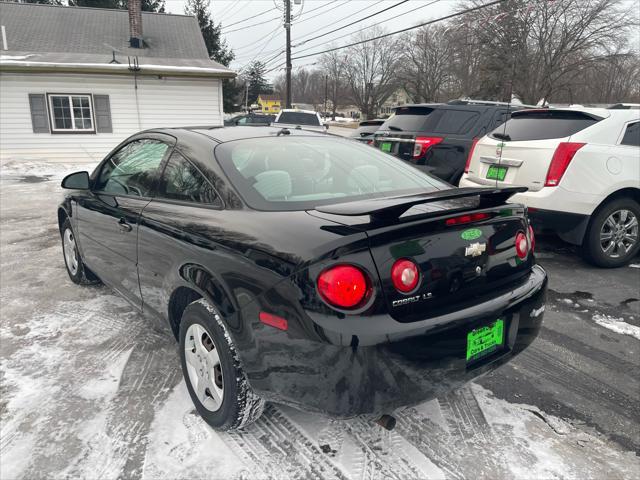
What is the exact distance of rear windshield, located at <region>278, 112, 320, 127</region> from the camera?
50.8 ft

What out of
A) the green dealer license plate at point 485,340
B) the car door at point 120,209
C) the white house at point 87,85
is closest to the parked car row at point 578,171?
the green dealer license plate at point 485,340

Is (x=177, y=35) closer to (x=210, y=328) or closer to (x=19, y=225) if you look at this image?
(x=19, y=225)

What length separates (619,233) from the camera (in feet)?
16.3

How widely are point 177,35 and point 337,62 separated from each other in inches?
2363

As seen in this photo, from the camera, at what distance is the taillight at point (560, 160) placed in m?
4.59

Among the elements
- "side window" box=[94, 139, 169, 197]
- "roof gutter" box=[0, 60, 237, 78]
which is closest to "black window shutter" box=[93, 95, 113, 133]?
"roof gutter" box=[0, 60, 237, 78]

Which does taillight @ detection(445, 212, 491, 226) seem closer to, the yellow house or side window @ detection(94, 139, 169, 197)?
side window @ detection(94, 139, 169, 197)

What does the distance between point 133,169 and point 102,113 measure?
14.0 meters

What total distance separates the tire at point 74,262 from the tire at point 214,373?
7.11 ft

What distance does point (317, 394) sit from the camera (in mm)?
1884

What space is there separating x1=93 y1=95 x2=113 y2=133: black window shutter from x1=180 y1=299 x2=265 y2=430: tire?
1506 centimetres

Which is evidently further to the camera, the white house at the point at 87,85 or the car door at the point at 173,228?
the white house at the point at 87,85

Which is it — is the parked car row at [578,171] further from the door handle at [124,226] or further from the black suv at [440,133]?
the door handle at [124,226]

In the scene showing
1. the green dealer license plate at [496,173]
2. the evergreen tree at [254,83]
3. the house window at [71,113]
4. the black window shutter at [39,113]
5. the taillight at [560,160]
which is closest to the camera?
the taillight at [560,160]
